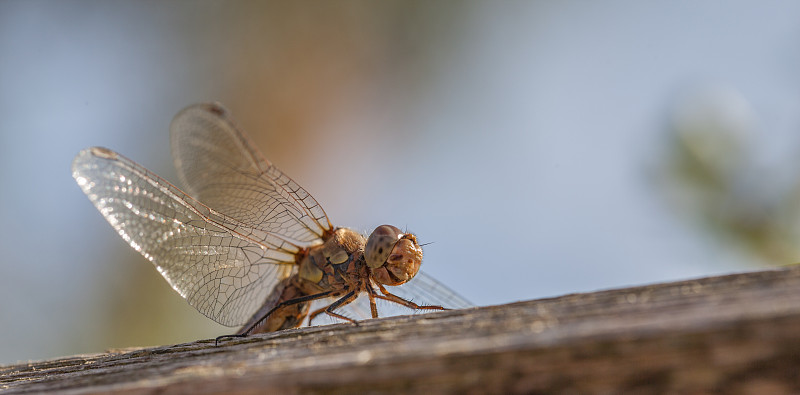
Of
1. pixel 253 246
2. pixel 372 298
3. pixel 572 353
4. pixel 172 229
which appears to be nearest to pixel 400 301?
pixel 372 298

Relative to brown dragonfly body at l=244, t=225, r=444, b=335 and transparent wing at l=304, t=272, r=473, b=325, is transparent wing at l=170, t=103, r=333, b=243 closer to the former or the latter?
brown dragonfly body at l=244, t=225, r=444, b=335

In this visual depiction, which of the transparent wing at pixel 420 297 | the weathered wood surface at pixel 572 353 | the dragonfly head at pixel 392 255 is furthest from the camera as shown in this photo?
the transparent wing at pixel 420 297

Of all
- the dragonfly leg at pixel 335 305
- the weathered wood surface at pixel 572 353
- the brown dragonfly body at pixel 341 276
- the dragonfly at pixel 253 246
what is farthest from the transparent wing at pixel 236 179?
the weathered wood surface at pixel 572 353

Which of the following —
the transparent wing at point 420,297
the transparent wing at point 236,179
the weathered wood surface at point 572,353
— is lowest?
the weathered wood surface at point 572,353

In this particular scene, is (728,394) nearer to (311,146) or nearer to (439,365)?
(439,365)

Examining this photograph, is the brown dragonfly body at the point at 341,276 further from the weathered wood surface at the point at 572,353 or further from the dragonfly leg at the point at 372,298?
the weathered wood surface at the point at 572,353

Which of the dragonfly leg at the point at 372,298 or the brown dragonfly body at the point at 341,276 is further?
the dragonfly leg at the point at 372,298
